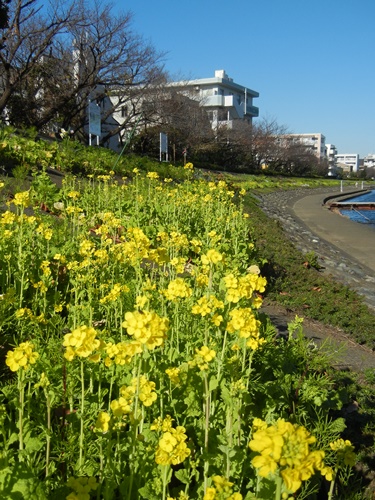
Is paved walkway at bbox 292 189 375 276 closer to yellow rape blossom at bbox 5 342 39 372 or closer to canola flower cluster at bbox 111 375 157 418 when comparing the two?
canola flower cluster at bbox 111 375 157 418

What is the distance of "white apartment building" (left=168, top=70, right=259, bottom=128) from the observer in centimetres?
5766

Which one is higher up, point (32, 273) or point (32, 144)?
point (32, 144)

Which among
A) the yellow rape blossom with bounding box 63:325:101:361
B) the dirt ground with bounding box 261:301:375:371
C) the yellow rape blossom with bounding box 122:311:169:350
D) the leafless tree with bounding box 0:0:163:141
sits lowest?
the dirt ground with bounding box 261:301:375:371

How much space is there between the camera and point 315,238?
1296 centimetres

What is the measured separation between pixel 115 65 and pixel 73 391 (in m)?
24.6

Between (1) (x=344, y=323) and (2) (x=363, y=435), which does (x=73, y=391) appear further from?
(1) (x=344, y=323)

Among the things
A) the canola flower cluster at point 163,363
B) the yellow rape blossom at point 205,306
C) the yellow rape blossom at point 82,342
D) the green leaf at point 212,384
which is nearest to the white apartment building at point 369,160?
the canola flower cluster at point 163,363

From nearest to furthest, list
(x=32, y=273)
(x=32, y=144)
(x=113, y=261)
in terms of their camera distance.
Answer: (x=32, y=273)
(x=113, y=261)
(x=32, y=144)

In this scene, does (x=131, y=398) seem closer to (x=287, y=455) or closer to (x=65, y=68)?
(x=287, y=455)

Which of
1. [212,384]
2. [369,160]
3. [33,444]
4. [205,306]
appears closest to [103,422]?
[33,444]

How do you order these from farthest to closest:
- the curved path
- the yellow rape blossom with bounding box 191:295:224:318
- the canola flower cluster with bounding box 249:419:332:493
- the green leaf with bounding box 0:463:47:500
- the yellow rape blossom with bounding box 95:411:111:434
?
the curved path, the yellow rape blossom with bounding box 191:295:224:318, the yellow rape blossom with bounding box 95:411:111:434, the green leaf with bounding box 0:463:47:500, the canola flower cluster with bounding box 249:419:332:493

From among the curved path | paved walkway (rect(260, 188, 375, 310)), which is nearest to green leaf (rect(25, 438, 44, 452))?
the curved path

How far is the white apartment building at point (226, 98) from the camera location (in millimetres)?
57656

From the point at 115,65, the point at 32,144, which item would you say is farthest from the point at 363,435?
the point at 115,65
